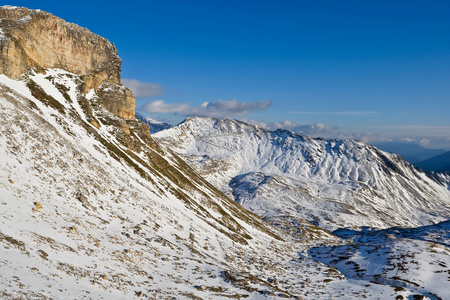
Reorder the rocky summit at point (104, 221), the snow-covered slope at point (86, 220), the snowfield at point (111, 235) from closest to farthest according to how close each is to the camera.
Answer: the snow-covered slope at point (86, 220) < the snowfield at point (111, 235) < the rocky summit at point (104, 221)

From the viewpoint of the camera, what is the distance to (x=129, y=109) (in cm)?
10288

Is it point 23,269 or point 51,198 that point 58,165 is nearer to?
point 51,198

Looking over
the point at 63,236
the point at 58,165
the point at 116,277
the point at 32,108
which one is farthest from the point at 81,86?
the point at 116,277

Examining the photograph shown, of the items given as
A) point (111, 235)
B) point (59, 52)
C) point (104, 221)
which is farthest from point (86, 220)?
point (59, 52)

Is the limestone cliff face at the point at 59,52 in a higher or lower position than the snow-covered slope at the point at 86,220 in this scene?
higher

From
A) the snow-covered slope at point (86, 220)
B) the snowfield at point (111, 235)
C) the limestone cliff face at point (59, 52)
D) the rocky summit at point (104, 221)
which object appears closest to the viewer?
the snow-covered slope at point (86, 220)

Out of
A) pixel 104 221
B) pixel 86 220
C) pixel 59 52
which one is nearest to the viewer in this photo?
pixel 86 220

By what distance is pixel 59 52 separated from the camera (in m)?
90.4

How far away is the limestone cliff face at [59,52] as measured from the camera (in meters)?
66.8

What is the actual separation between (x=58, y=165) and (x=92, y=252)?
70.9 ft

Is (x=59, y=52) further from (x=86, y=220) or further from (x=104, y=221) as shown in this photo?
(x=86, y=220)

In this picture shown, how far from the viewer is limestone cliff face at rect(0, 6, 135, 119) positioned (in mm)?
66812

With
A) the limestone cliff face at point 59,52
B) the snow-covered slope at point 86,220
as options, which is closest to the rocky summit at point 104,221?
the snow-covered slope at point 86,220

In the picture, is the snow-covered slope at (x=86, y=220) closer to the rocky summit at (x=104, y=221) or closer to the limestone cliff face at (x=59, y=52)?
the rocky summit at (x=104, y=221)
